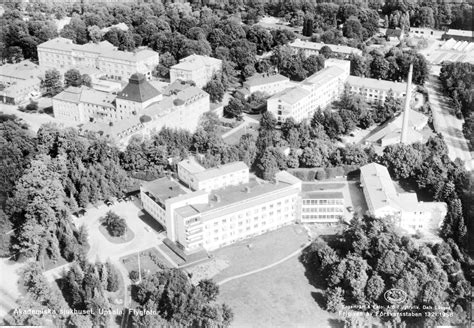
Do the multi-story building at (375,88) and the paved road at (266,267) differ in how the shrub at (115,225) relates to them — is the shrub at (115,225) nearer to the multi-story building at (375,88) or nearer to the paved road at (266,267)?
the paved road at (266,267)

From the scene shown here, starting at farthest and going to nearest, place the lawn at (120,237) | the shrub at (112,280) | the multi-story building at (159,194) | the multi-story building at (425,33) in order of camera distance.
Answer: the multi-story building at (425,33)
the multi-story building at (159,194)
the lawn at (120,237)
the shrub at (112,280)

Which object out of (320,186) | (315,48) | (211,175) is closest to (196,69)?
(315,48)

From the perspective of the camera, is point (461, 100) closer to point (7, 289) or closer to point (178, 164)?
point (178, 164)

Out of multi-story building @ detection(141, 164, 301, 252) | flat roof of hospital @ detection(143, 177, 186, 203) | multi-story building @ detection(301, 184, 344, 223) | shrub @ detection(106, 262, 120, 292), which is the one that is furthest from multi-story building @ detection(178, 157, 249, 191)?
shrub @ detection(106, 262, 120, 292)

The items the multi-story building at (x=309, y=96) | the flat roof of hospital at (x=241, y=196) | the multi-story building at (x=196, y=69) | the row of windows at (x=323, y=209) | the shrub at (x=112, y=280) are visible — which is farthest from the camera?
the multi-story building at (x=196, y=69)

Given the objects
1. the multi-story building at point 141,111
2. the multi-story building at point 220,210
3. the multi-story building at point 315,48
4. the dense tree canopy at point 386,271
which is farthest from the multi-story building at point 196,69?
the dense tree canopy at point 386,271

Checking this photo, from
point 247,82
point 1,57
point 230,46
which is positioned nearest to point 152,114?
point 247,82

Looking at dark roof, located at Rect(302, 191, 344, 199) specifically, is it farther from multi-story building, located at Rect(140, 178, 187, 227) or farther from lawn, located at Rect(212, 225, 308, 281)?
multi-story building, located at Rect(140, 178, 187, 227)
